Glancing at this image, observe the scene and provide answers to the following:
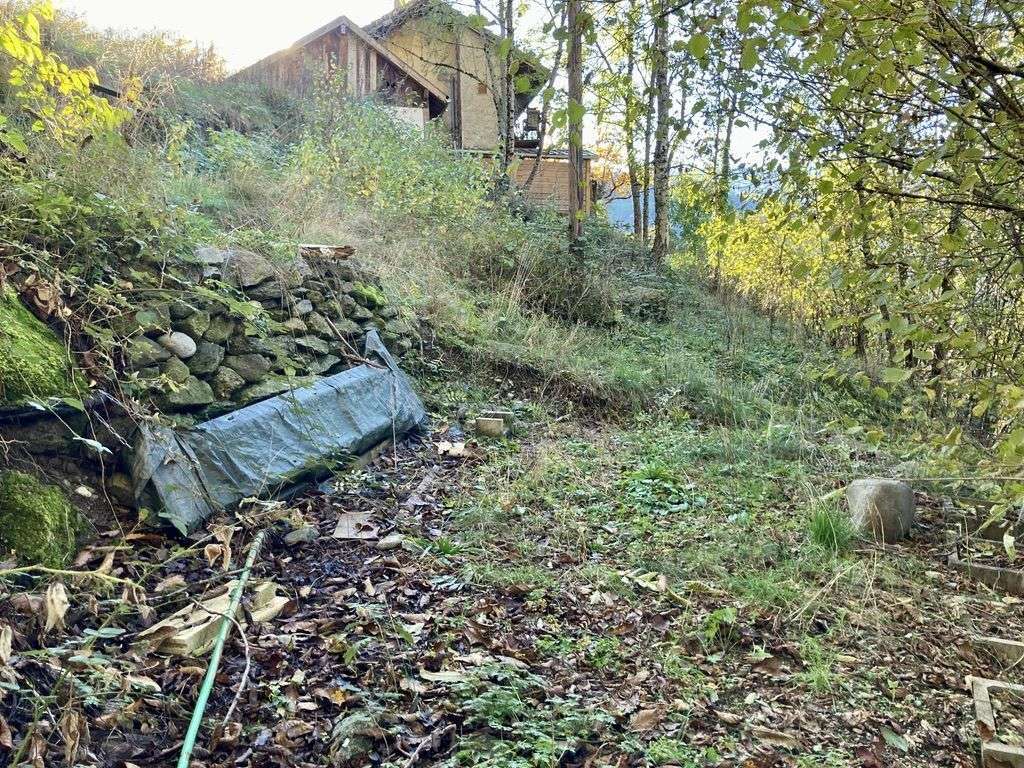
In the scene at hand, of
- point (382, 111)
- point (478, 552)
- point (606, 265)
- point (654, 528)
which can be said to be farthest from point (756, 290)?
point (478, 552)

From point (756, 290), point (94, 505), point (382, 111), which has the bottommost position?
point (94, 505)

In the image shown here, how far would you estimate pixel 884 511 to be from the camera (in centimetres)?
418

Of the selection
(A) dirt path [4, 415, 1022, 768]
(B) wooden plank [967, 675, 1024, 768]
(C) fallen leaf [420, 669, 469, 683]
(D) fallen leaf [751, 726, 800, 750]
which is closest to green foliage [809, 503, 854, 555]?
(A) dirt path [4, 415, 1022, 768]

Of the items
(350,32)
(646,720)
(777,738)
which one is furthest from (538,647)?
(350,32)

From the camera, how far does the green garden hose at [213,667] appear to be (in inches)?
80.2

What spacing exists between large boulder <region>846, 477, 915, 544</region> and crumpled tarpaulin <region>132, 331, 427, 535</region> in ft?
10.5

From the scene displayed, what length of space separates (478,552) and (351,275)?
311 centimetres

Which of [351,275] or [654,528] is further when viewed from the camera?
[351,275]

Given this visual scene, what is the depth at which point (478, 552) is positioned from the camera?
3.72m

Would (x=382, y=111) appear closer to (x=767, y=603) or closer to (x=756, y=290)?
(x=756, y=290)

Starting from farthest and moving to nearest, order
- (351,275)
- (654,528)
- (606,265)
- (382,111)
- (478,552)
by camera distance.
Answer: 1. (382,111)
2. (606,265)
3. (351,275)
4. (654,528)
5. (478,552)

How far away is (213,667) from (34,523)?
3.48ft

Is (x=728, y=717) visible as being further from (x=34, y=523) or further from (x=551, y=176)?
(x=551, y=176)

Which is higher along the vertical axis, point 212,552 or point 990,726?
point 212,552
